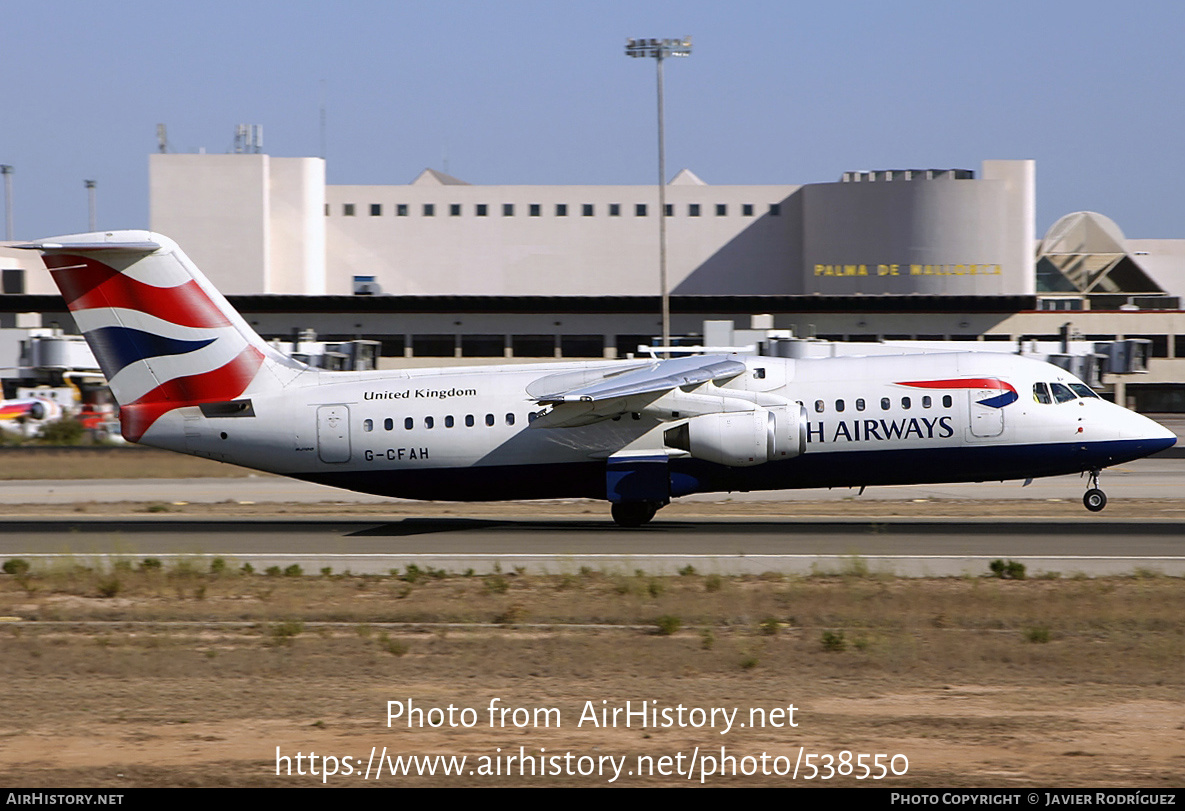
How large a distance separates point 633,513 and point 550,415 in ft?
9.03

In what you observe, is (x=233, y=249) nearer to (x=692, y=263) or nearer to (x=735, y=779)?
(x=692, y=263)

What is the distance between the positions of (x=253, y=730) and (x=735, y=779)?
14.2 feet

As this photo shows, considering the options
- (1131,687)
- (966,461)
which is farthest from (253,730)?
(966,461)

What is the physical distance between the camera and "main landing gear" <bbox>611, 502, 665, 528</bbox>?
25.4 metres

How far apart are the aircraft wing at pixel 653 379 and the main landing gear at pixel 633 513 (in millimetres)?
2667

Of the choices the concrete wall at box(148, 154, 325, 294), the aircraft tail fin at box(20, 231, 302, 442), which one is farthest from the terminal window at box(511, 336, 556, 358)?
the aircraft tail fin at box(20, 231, 302, 442)

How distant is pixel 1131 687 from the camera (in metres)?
12.2

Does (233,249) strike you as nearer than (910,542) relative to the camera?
No

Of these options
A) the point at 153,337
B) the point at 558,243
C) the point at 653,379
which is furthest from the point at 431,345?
the point at 653,379

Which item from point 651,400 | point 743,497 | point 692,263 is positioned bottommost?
point 743,497

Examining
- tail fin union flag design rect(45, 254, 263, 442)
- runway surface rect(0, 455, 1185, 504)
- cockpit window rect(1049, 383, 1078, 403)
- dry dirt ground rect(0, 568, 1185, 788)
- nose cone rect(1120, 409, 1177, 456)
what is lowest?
runway surface rect(0, 455, 1185, 504)

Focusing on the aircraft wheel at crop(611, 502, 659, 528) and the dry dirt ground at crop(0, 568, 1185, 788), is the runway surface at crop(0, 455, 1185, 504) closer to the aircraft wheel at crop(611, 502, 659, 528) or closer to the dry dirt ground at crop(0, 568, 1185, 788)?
the aircraft wheel at crop(611, 502, 659, 528)

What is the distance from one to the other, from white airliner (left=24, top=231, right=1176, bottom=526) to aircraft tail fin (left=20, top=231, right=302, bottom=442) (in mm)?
29

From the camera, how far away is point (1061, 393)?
82.2 feet
